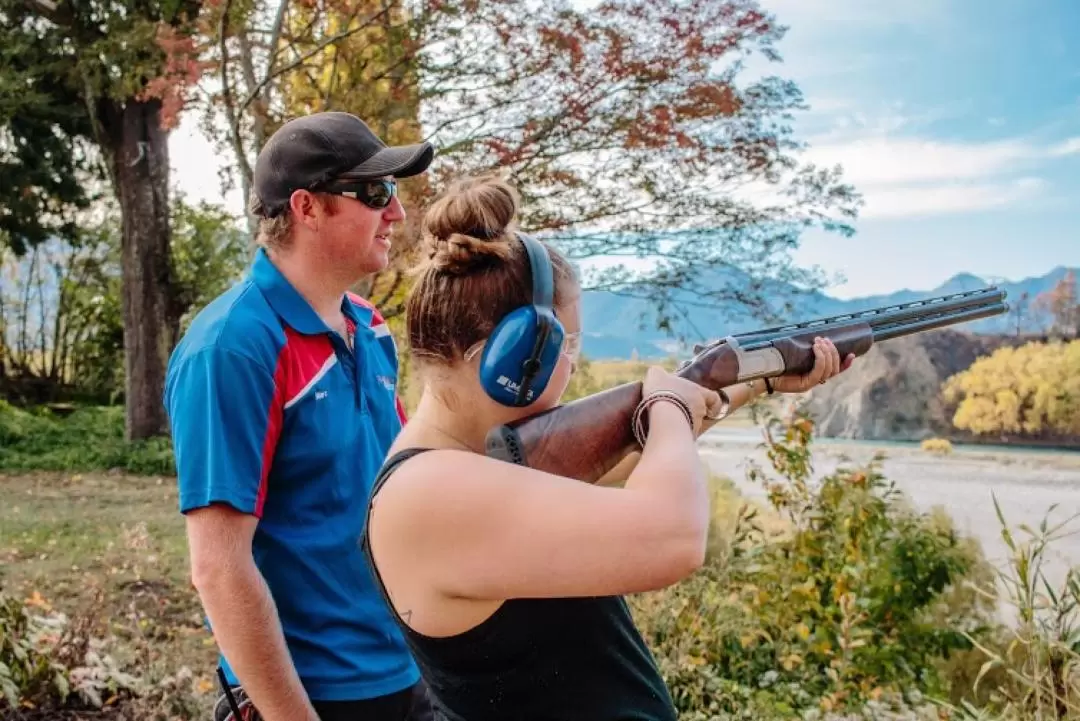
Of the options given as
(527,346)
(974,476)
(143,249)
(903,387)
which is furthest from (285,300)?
(143,249)

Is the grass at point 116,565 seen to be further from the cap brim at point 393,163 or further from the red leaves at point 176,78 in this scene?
the red leaves at point 176,78

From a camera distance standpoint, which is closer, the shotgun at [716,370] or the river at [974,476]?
the shotgun at [716,370]

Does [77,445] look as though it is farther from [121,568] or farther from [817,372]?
[817,372]

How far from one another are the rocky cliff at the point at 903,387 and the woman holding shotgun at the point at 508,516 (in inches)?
204

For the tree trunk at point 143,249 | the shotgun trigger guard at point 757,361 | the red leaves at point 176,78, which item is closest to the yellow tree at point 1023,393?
the shotgun trigger guard at point 757,361

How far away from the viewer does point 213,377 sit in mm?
1757

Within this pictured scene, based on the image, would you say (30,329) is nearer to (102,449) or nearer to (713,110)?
(102,449)

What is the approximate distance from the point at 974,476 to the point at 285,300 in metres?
5.33

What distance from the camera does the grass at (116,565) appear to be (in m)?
4.51

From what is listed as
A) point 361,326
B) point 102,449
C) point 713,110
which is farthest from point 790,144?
point 102,449

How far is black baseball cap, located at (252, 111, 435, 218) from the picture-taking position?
2.06 meters

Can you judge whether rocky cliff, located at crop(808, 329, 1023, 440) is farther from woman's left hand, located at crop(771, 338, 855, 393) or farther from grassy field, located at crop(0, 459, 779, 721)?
woman's left hand, located at crop(771, 338, 855, 393)

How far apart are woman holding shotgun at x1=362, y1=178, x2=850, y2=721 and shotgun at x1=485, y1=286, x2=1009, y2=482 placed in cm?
5

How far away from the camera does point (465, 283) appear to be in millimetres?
1435
